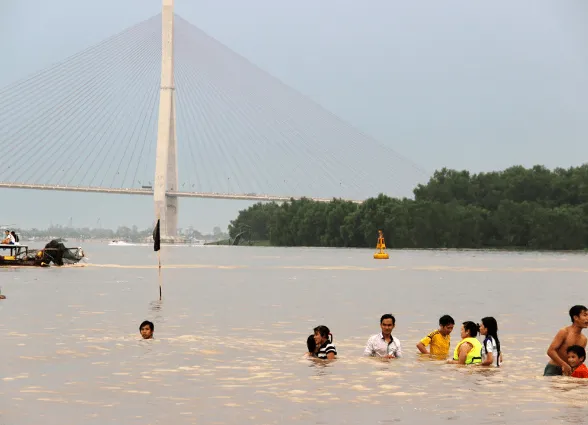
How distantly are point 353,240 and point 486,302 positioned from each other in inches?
3869

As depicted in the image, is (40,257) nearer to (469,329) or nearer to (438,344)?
(438,344)

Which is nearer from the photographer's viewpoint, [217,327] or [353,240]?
[217,327]

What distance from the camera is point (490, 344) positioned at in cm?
1762

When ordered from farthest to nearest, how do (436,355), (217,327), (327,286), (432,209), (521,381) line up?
(432,209) → (327,286) → (217,327) → (436,355) → (521,381)

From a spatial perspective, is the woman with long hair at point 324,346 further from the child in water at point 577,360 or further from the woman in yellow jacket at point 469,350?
the child in water at point 577,360

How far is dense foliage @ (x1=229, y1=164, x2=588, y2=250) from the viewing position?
12344cm

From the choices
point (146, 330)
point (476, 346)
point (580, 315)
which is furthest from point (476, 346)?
point (146, 330)

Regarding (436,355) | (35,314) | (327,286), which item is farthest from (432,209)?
(436,355)

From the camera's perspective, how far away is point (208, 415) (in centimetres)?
1373

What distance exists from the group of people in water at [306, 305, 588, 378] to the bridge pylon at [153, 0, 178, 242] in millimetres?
101906

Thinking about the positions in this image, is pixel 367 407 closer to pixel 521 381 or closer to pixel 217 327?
pixel 521 381

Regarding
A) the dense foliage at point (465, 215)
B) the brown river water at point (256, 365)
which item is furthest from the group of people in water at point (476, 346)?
the dense foliage at point (465, 215)

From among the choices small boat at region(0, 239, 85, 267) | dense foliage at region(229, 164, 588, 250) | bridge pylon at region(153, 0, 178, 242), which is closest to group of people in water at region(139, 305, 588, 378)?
small boat at region(0, 239, 85, 267)

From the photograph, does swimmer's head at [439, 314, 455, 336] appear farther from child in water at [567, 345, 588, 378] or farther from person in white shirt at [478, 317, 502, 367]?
child in water at [567, 345, 588, 378]
